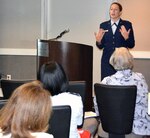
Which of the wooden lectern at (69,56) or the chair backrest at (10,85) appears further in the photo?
the wooden lectern at (69,56)

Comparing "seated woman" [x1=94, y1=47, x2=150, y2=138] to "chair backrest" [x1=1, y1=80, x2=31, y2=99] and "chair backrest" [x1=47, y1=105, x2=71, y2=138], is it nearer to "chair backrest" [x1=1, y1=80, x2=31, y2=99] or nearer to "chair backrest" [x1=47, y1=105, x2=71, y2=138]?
"chair backrest" [x1=1, y1=80, x2=31, y2=99]

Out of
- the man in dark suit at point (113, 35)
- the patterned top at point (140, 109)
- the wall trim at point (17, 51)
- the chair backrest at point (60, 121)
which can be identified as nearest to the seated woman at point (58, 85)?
the chair backrest at point (60, 121)

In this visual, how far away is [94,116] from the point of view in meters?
2.93

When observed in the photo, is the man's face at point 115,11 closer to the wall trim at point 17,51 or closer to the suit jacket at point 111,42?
the suit jacket at point 111,42

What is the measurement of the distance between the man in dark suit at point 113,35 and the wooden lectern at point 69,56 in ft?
1.65

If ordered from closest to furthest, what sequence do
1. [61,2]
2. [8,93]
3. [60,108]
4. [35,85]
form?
[35,85], [60,108], [8,93], [61,2]

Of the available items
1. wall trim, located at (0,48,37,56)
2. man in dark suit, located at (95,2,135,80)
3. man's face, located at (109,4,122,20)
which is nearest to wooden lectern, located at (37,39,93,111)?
man in dark suit, located at (95,2,135,80)

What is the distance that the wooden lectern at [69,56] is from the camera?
391 centimetres

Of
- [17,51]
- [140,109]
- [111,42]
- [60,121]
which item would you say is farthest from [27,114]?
[17,51]

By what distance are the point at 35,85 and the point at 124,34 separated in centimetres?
305

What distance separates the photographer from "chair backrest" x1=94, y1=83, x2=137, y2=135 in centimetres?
263

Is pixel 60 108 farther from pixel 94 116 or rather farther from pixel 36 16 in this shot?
pixel 36 16

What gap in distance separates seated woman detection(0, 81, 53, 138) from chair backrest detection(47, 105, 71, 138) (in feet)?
0.95

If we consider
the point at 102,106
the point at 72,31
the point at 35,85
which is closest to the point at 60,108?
the point at 35,85
